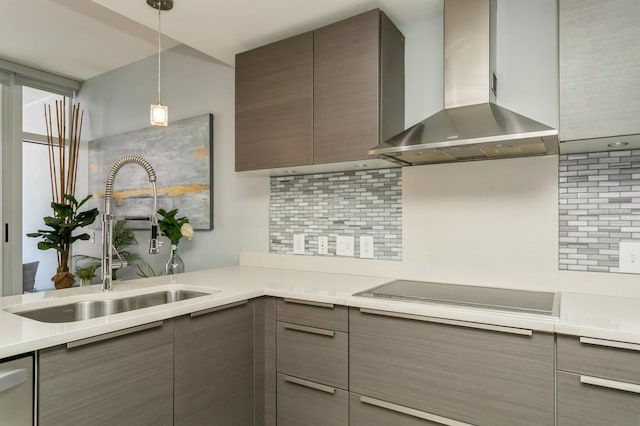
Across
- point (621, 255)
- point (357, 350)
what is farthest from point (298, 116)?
point (621, 255)

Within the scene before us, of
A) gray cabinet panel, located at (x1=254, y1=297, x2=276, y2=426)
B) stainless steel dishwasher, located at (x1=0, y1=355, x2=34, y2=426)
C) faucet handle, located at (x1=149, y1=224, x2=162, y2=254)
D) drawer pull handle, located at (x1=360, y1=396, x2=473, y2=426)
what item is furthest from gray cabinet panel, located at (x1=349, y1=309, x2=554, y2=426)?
stainless steel dishwasher, located at (x1=0, y1=355, x2=34, y2=426)

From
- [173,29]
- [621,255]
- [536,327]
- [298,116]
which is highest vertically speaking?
[173,29]

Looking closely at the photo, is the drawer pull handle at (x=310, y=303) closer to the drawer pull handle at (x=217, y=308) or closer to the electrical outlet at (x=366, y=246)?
the drawer pull handle at (x=217, y=308)

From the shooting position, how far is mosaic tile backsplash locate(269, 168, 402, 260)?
219cm

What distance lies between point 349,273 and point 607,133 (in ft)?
4.62

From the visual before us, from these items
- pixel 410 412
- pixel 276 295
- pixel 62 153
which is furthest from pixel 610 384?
pixel 62 153

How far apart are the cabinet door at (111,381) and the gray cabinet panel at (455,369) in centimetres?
76

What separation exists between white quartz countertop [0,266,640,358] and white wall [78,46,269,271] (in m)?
0.56

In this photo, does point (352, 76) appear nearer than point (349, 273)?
Yes

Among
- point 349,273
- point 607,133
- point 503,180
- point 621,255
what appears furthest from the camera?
point 349,273

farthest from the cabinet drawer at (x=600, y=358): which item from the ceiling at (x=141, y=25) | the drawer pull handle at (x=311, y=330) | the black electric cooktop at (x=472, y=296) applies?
the ceiling at (x=141, y=25)

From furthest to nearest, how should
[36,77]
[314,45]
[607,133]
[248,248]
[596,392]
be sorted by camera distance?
1. [36,77]
2. [248,248]
3. [314,45]
4. [607,133]
5. [596,392]

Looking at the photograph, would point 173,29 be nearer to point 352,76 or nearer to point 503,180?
point 352,76

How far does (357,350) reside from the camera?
1.63 m
